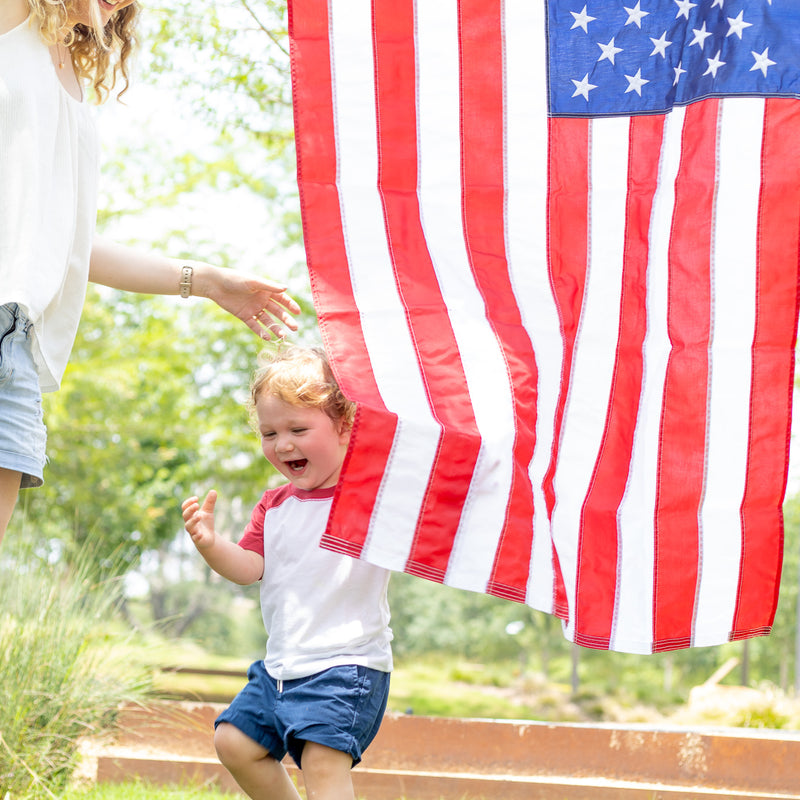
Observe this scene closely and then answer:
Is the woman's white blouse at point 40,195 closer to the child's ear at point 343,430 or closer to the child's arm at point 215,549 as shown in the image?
the child's arm at point 215,549

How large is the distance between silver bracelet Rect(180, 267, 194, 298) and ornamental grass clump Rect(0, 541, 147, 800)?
2.00 metres

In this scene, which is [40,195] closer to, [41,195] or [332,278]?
[41,195]

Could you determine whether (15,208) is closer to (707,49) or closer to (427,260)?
(427,260)

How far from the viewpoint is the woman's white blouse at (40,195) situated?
2.06 meters

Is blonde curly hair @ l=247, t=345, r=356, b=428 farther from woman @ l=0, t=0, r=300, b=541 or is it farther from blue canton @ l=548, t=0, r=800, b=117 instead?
blue canton @ l=548, t=0, r=800, b=117

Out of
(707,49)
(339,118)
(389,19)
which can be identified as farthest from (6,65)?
(707,49)

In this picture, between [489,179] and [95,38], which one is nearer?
[95,38]

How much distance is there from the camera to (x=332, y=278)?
2496 millimetres

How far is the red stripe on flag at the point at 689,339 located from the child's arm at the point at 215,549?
1.13m

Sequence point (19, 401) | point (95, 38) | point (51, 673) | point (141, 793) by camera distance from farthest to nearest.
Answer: point (51, 673), point (141, 793), point (95, 38), point (19, 401)

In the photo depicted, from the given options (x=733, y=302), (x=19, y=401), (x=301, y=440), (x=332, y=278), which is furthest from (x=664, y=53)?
(x=19, y=401)

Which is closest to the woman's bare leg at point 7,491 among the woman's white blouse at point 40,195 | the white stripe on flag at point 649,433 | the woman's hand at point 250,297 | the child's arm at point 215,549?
the woman's white blouse at point 40,195

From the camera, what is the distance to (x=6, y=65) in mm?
2076

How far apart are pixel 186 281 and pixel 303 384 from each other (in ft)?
1.46
